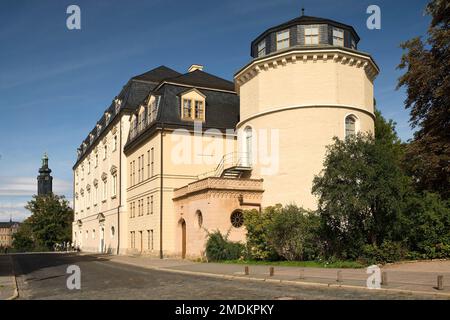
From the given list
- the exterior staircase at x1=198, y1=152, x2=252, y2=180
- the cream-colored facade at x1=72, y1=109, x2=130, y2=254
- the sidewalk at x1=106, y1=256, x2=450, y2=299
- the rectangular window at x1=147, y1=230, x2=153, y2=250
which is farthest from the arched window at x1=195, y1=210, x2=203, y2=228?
the cream-colored facade at x1=72, y1=109, x2=130, y2=254

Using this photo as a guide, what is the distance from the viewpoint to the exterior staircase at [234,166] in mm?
33156

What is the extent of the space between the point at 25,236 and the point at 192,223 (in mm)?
86851

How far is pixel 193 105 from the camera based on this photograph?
38.6 m

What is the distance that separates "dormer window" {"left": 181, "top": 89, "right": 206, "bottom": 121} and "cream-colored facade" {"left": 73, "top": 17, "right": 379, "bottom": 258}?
0.26 feet

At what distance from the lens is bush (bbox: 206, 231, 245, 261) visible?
1129 inches

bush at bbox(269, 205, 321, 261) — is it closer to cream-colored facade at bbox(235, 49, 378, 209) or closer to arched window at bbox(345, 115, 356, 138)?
cream-colored facade at bbox(235, 49, 378, 209)

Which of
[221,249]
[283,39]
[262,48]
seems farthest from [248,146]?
[221,249]

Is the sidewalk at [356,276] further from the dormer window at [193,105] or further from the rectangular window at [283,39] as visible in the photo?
the dormer window at [193,105]

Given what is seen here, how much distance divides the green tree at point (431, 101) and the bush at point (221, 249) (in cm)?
1044

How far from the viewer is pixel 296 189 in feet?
97.2

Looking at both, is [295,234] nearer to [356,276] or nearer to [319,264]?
[319,264]

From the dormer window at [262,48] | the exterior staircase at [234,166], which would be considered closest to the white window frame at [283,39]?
the dormer window at [262,48]

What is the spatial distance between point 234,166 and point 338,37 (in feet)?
34.4
